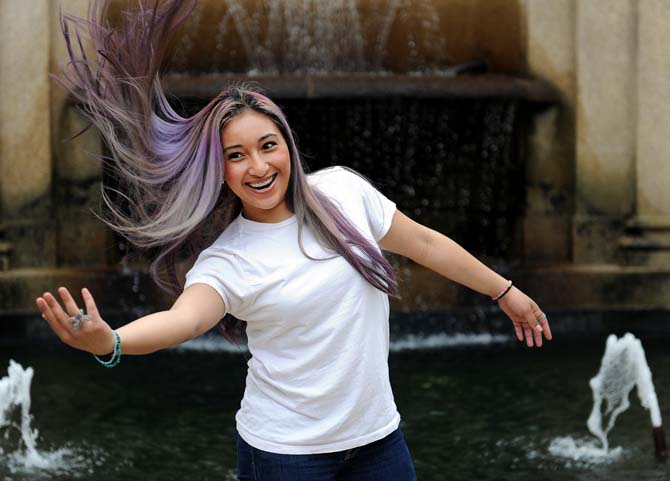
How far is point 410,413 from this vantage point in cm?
530

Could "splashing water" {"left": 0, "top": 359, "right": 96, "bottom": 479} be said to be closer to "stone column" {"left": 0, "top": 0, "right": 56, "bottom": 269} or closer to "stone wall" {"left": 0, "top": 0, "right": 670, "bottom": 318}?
"stone wall" {"left": 0, "top": 0, "right": 670, "bottom": 318}

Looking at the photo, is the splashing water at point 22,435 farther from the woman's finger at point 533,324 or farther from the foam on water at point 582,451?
the woman's finger at point 533,324

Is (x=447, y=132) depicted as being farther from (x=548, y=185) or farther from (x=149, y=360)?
(x=149, y=360)

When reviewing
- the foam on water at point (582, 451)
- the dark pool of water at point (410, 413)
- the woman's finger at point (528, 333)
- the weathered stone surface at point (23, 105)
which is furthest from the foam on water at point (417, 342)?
the woman's finger at point (528, 333)

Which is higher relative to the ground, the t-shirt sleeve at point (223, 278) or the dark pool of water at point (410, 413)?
the t-shirt sleeve at point (223, 278)

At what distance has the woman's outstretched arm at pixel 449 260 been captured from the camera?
2.61m

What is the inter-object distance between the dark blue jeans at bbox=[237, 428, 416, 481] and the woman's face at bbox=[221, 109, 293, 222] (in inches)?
21.5

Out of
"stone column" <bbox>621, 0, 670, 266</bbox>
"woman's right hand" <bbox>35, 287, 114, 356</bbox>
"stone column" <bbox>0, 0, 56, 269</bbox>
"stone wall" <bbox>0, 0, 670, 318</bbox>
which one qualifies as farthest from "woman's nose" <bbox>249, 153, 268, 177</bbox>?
"stone column" <bbox>621, 0, 670, 266</bbox>

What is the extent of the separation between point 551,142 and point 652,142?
76cm

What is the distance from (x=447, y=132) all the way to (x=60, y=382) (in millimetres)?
3593

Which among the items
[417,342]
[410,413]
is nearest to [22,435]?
[410,413]

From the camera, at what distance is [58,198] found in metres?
8.06

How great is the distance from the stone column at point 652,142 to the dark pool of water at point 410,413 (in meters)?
1.23

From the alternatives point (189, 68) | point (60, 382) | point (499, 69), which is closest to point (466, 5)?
point (499, 69)
